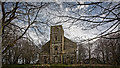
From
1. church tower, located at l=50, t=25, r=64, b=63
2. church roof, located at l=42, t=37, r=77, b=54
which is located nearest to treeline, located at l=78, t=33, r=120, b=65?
church roof, located at l=42, t=37, r=77, b=54

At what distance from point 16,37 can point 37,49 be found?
1.35 ft

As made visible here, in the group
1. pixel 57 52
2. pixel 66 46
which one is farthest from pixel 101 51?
pixel 57 52

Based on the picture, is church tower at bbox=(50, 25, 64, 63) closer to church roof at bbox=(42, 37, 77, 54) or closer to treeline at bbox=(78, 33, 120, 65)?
church roof at bbox=(42, 37, 77, 54)

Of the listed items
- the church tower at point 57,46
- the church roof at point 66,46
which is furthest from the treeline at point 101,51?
the church tower at point 57,46

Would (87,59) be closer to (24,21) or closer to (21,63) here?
(21,63)

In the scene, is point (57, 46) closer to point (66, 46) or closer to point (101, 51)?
point (66, 46)

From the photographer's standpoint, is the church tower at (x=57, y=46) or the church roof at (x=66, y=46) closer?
the church roof at (x=66, y=46)

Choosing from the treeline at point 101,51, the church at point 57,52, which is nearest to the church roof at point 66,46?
the church at point 57,52

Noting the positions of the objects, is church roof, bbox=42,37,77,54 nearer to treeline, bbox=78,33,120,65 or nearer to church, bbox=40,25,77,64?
church, bbox=40,25,77,64

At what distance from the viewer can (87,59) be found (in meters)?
1.98

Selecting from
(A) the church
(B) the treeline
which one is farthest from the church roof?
(B) the treeline

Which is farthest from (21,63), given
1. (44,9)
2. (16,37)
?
(44,9)

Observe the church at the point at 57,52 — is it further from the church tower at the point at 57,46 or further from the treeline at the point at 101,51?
the treeline at the point at 101,51

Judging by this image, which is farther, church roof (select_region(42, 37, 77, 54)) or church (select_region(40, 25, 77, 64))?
church (select_region(40, 25, 77, 64))
